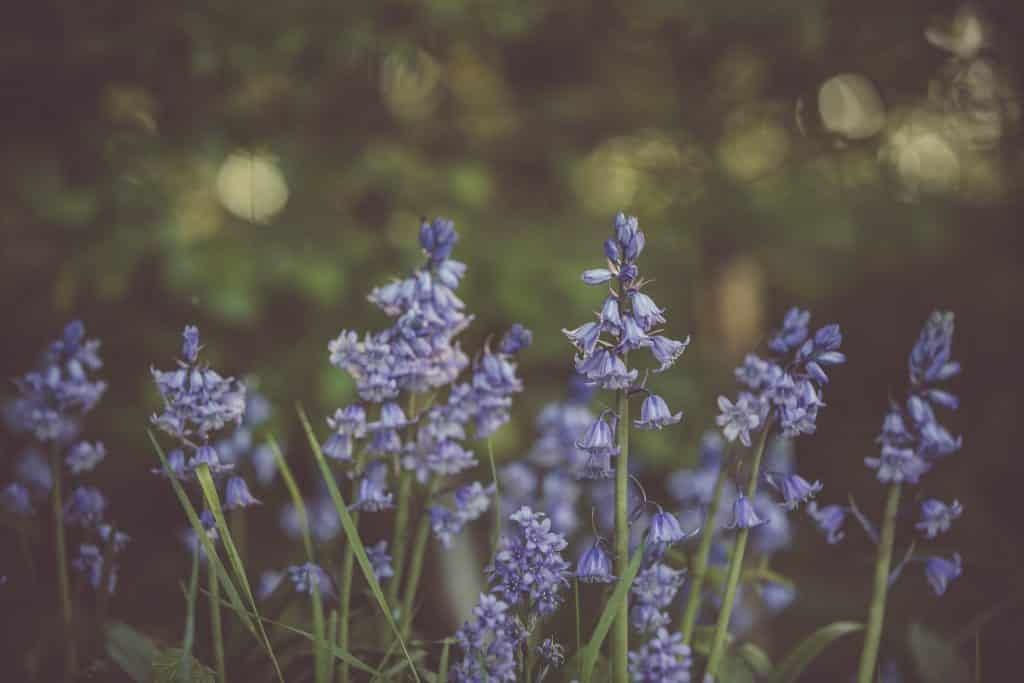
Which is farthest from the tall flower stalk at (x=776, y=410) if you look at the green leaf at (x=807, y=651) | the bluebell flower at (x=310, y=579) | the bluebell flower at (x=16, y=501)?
the bluebell flower at (x=16, y=501)

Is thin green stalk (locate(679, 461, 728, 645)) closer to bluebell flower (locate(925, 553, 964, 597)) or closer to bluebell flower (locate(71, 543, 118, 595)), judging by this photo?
bluebell flower (locate(925, 553, 964, 597))

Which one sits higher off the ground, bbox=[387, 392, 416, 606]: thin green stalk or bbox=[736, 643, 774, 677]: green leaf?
bbox=[387, 392, 416, 606]: thin green stalk

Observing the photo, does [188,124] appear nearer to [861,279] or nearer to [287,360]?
[287,360]

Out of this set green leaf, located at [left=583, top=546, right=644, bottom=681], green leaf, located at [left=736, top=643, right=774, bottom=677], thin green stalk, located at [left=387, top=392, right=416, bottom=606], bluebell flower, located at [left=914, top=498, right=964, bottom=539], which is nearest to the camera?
green leaf, located at [left=583, top=546, right=644, bottom=681]

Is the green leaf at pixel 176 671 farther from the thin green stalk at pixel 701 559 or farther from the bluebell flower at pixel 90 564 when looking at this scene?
the thin green stalk at pixel 701 559

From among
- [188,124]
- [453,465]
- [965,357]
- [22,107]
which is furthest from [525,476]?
[965,357]

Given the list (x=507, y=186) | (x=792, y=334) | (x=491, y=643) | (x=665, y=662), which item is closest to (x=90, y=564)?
(x=491, y=643)

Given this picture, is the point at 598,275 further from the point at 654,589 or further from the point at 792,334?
the point at 654,589

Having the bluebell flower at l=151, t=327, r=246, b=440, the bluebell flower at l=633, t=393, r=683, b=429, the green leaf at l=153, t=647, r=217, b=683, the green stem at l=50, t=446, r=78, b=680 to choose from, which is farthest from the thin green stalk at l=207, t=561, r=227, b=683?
the bluebell flower at l=633, t=393, r=683, b=429
